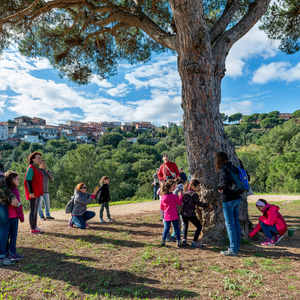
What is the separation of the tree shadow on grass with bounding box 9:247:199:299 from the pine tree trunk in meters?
1.86

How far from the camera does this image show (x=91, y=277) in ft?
9.11

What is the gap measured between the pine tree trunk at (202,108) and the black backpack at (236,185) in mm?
694

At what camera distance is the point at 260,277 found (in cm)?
274

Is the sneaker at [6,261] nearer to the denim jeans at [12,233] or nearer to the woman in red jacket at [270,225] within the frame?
the denim jeans at [12,233]

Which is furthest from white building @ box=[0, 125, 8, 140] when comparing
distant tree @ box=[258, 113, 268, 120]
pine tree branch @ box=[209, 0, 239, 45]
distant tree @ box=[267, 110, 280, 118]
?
distant tree @ box=[267, 110, 280, 118]

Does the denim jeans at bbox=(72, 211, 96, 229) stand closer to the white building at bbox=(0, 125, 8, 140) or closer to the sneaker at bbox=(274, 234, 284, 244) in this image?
the sneaker at bbox=(274, 234, 284, 244)

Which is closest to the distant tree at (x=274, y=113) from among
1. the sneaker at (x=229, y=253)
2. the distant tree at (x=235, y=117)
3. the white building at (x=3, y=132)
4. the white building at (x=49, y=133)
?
the distant tree at (x=235, y=117)

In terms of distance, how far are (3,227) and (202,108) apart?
3786mm

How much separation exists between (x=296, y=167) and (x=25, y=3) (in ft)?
64.8

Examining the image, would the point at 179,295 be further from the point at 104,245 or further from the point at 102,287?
the point at 104,245

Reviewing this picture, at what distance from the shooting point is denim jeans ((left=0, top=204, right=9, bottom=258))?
3.17 m

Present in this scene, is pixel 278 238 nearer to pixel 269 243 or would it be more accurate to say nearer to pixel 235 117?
pixel 269 243

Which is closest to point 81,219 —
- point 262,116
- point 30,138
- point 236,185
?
point 236,185

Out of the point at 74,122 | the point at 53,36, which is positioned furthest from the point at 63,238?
the point at 74,122
